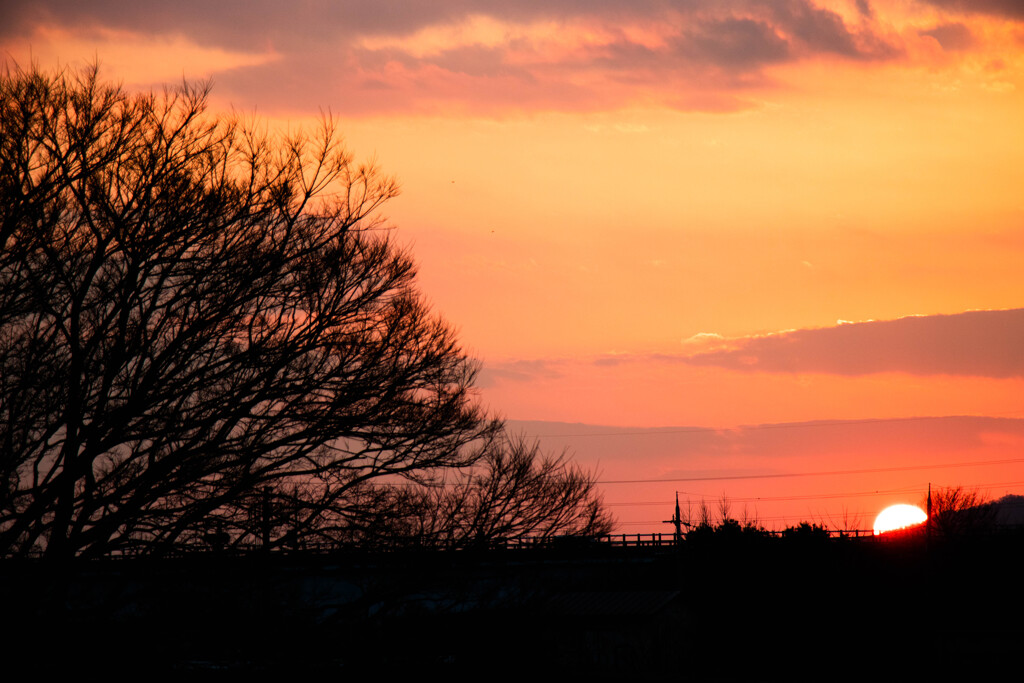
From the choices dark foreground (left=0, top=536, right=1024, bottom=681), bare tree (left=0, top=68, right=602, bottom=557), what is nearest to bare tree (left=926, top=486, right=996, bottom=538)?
dark foreground (left=0, top=536, right=1024, bottom=681)

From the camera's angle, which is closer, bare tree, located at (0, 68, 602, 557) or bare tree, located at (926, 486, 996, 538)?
bare tree, located at (0, 68, 602, 557)

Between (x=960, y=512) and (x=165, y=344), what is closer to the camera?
(x=165, y=344)

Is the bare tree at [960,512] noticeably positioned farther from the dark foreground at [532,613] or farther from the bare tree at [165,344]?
the bare tree at [165,344]

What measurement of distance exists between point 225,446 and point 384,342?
3.33 metres

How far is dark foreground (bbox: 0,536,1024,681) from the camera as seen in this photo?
13391 mm

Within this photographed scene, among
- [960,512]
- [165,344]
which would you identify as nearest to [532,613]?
[165,344]

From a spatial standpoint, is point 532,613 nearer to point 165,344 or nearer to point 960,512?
point 165,344

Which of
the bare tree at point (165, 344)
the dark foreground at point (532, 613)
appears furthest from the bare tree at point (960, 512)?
the bare tree at point (165, 344)

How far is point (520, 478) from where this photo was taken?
19.2m

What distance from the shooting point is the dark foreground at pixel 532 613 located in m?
13.4

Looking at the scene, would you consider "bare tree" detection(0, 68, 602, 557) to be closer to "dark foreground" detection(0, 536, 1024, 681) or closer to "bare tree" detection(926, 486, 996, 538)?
"dark foreground" detection(0, 536, 1024, 681)

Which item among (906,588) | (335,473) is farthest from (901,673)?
(335,473)

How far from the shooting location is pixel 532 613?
795 inches

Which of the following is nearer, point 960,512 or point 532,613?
point 532,613
